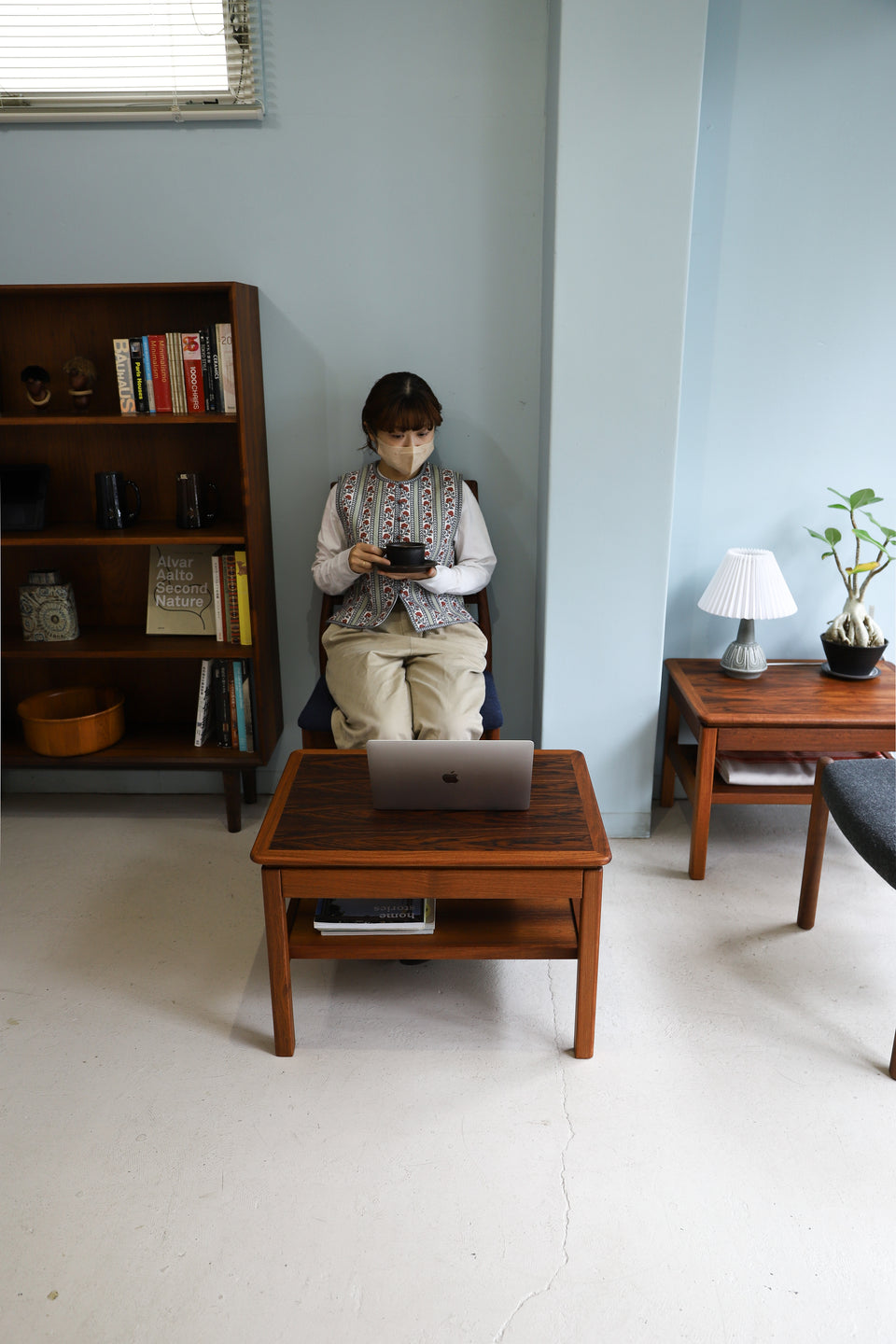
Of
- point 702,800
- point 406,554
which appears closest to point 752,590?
point 702,800

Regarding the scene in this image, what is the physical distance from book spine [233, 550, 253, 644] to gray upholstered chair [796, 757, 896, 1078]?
1.54 meters

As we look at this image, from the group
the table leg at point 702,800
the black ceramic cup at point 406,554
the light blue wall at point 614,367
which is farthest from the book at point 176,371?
the table leg at point 702,800

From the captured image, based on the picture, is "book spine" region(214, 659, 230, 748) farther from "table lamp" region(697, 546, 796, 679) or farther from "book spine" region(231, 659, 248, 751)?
"table lamp" region(697, 546, 796, 679)

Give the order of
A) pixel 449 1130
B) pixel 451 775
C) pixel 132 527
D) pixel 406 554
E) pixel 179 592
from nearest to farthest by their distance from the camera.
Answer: pixel 449 1130 → pixel 451 775 → pixel 406 554 → pixel 132 527 → pixel 179 592

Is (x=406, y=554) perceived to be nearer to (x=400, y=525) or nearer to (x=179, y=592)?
(x=400, y=525)

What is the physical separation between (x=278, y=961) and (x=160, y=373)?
1573 millimetres

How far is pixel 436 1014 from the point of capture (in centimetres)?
209

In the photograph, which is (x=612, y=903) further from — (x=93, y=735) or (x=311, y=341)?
Answer: (x=311, y=341)

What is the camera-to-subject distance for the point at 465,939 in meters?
1.93

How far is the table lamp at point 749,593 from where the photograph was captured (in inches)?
102

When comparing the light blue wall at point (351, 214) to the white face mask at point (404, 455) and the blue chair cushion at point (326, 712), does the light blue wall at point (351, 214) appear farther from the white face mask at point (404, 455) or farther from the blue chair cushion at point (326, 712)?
the blue chair cushion at point (326, 712)

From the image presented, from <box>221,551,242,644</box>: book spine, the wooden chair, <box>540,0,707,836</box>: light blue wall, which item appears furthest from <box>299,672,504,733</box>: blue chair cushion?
<box>221,551,242,644</box>: book spine

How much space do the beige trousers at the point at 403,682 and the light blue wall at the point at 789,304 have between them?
2.44 feet

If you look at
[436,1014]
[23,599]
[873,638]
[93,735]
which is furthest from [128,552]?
[873,638]
